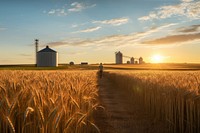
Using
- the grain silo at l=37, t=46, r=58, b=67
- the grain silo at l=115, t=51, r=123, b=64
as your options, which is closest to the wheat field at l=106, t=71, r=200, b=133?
the grain silo at l=37, t=46, r=58, b=67

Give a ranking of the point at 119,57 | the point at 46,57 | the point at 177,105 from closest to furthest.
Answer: the point at 177,105, the point at 46,57, the point at 119,57

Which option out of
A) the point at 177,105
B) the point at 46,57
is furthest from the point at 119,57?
the point at 177,105

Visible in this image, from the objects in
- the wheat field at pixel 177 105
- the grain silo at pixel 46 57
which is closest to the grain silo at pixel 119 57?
the grain silo at pixel 46 57

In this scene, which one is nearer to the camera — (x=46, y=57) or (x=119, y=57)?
(x=46, y=57)

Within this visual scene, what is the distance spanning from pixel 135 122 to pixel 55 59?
72432mm

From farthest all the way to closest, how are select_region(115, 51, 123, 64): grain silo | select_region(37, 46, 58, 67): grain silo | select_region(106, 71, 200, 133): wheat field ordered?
select_region(115, 51, 123, 64): grain silo < select_region(37, 46, 58, 67): grain silo < select_region(106, 71, 200, 133): wheat field

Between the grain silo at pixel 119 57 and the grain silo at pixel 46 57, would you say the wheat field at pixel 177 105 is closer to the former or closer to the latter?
the grain silo at pixel 46 57

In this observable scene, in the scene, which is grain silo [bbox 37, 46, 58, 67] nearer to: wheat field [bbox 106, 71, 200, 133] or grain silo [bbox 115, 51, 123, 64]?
wheat field [bbox 106, 71, 200, 133]

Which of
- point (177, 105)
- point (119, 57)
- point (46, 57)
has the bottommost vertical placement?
point (177, 105)

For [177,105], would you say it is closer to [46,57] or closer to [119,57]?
[46,57]

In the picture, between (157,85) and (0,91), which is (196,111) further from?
(0,91)

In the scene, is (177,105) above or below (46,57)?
below

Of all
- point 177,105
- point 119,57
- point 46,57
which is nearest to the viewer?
point 177,105

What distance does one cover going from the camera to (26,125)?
308 cm
